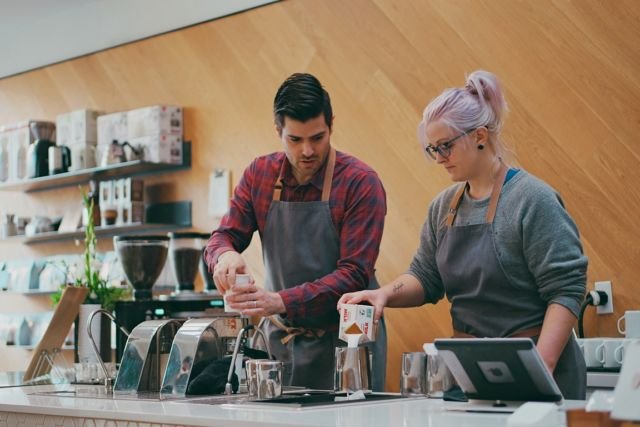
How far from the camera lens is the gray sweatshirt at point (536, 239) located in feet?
8.16

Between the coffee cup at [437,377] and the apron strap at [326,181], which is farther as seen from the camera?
the apron strap at [326,181]

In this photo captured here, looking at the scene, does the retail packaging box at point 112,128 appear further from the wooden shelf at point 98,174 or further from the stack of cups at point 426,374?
the stack of cups at point 426,374

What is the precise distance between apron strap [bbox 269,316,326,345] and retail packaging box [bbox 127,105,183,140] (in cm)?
279

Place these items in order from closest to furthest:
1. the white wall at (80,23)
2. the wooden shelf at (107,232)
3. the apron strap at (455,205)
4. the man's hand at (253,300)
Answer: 1. the apron strap at (455,205)
2. the man's hand at (253,300)
3. the white wall at (80,23)
4. the wooden shelf at (107,232)

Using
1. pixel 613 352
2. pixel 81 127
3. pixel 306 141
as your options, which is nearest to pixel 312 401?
pixel 306 141

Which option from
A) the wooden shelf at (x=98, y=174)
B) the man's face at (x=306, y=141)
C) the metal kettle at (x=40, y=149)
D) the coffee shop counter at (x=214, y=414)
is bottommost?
the coffee shop counter at (x=214, y=414)

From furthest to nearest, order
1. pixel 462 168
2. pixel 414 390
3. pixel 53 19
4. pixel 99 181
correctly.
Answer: pixel 53 19, pixel 99 181, pixel 462 168, pixel 414 390

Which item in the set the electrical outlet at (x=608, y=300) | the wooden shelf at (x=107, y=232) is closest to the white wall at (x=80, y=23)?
the wooden shelf at (x=107, y=232)

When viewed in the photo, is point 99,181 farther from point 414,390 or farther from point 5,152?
point 414,390

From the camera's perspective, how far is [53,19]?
6.81m

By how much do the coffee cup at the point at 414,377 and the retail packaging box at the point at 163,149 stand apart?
3540 millimetres

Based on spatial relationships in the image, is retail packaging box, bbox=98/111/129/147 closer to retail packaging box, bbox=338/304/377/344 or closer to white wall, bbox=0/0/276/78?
white wall, bbox=0/0/276/78

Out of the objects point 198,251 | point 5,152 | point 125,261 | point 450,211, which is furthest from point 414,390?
point 5,152

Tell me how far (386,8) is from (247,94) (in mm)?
1082
